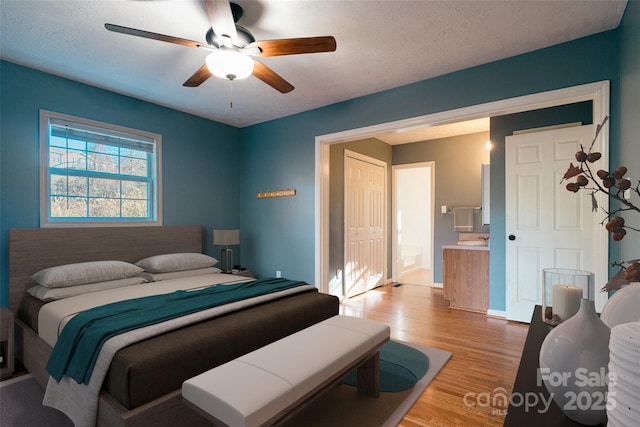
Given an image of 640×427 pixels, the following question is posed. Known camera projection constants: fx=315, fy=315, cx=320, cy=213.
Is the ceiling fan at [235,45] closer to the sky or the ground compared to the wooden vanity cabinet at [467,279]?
closer to the sky

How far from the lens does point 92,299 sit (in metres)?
2.49

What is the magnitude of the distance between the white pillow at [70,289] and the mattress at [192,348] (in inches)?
8.7

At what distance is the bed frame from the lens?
150cm

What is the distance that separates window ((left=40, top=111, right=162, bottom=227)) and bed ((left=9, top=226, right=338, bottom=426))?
0.74 ft

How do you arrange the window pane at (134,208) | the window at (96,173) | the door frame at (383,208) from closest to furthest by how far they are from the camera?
the window at (96,173) → the window pane at (134,208) → the door frame at (383,208)

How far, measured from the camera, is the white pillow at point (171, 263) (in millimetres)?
3434

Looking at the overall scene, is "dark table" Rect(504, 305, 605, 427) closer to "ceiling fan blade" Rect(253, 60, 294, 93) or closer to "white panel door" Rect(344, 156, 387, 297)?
"ceiling fan blade" Rect(253, 60, 294, 93)

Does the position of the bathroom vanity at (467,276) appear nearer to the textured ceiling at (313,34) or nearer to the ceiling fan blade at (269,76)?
the textured ceiling at (313,34)

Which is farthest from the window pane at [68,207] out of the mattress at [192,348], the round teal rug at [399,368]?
the round teal rug at [399,368]

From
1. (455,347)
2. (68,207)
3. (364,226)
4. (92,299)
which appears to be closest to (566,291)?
(455,347)

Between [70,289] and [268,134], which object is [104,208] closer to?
[70,289]

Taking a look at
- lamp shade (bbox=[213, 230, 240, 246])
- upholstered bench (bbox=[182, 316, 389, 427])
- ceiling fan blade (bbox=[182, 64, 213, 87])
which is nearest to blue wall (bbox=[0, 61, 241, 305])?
lamp shade (bbox=[213, 230, 240, 246])

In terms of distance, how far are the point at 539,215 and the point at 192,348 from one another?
3.75 m

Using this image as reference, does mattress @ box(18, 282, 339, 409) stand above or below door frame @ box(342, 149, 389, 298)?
below
